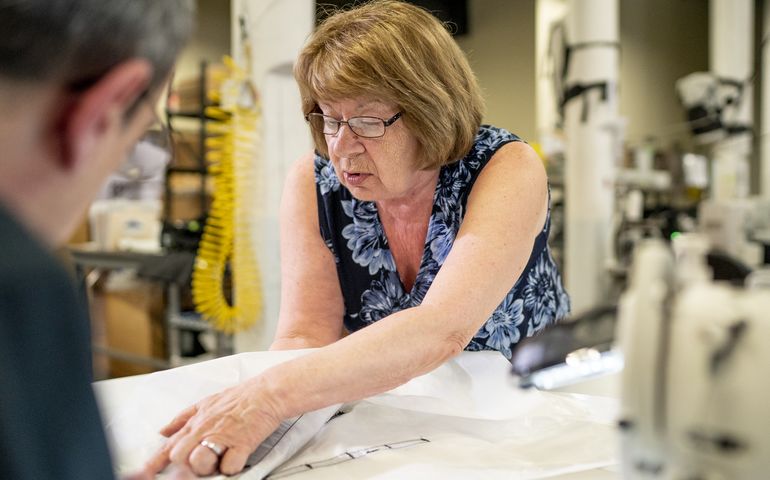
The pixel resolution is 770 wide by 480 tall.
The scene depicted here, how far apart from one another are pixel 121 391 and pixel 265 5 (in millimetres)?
2035

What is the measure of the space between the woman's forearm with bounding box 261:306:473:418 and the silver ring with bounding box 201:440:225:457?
0.09 metres

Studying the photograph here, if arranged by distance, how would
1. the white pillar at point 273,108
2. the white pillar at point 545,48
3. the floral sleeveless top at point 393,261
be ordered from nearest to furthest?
1. the floral sleeveless top at point 393,261
2. the white pillar at point 273,108
3. the white pillar at point 545,48

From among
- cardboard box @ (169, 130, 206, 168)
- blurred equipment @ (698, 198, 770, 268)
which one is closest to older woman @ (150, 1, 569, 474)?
blurred equipment @ (698, 198, 770, 268)

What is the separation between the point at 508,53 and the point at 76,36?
25.0 feet

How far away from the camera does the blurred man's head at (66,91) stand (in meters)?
0.42

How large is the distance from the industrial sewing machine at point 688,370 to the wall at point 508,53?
23.4 ft

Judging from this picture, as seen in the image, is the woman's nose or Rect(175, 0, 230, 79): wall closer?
the woman's nose

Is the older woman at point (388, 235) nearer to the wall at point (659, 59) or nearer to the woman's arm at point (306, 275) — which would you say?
the woman's arm at point (306, 275)

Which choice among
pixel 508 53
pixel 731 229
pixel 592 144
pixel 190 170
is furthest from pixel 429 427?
pixel 508 53

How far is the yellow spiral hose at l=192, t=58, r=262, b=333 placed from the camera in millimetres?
2723

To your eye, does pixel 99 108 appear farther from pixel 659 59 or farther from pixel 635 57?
pixel 659 59

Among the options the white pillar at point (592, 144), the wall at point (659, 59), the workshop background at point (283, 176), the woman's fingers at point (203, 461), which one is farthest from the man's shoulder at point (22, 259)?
the wall at point (659, 59)

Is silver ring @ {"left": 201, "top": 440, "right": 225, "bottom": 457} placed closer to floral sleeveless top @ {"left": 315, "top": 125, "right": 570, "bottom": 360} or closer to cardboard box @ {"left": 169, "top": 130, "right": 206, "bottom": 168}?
floral sleeveless top @ {"left": 315, "top": 125, "right": 570, "bottom": 360}

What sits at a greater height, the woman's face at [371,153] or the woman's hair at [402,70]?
the woman's hair at [402,70]
